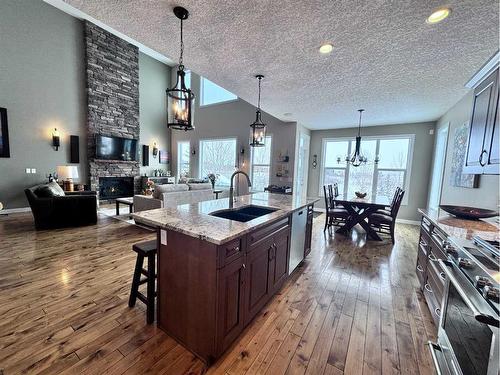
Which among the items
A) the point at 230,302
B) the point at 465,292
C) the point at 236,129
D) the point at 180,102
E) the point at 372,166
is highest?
the point at 236,129

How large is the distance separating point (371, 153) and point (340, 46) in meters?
4.54

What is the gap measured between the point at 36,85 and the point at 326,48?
278 inches

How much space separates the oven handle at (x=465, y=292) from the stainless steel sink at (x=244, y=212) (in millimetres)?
1434

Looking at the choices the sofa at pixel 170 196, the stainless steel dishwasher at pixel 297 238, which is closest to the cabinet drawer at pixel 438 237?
the stainless steel dishwasher at pixel 297 238

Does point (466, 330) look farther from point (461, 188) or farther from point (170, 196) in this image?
point (170, 196)

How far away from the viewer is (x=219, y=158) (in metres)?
7.96

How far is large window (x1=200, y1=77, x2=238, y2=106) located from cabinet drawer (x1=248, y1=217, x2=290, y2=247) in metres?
6.38

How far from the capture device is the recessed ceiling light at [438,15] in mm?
1670

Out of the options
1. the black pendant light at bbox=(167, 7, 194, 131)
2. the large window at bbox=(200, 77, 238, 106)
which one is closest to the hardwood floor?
the black pendant light at bbox=(167, 7, 194, 131)

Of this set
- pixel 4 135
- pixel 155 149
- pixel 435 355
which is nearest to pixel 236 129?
pixel 155 149

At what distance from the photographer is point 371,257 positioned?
11.0 feet

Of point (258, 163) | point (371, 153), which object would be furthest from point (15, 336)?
point (371, 153)

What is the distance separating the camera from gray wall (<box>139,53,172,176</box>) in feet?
26.4

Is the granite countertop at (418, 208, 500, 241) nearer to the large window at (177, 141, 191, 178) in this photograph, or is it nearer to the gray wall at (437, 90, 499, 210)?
the gray wall at (437, 90, 499, 210)
